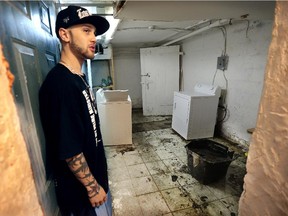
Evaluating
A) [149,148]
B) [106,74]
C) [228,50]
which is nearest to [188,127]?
[149,148]

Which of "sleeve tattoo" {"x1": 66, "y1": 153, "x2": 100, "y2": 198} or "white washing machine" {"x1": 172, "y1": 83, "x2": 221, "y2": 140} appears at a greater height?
"sleeve tattoo" {"x1": 66, "y1": 153, "x2": 100, "y2": 198}

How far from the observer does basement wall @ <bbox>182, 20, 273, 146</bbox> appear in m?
2.63

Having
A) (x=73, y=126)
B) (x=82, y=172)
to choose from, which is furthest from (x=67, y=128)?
(x=82, y=172)

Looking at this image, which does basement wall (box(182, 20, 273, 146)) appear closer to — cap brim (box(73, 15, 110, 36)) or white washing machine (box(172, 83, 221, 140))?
white washing machine (box(172, 83, 221, 140))

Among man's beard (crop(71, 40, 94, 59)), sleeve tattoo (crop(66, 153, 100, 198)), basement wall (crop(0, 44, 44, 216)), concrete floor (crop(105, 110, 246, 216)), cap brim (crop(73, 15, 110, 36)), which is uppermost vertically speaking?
cap brim (crop(73, 15, 110, 36))

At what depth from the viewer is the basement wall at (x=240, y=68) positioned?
2.63 metres

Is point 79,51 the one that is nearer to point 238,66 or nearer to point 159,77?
point 238,66

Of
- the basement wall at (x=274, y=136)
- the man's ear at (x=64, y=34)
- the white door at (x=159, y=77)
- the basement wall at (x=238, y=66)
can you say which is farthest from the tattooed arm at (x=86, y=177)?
the white door at (x=159, y=77)

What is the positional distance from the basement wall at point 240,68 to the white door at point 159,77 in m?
1.01

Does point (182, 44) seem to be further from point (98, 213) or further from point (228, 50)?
point (98, 213)

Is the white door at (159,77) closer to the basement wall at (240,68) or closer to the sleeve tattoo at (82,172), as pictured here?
the basement wall at (240,68)

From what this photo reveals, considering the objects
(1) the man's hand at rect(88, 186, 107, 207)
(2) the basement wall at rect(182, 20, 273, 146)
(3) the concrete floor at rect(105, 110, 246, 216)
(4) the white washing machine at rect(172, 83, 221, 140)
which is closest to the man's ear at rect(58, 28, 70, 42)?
(1) the man's hand at rect(88, 186, 107, 207)

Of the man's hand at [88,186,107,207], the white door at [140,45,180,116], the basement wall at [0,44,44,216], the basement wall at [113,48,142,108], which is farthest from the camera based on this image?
the basement wall at [113,48,142,108]

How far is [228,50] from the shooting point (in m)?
3.20
